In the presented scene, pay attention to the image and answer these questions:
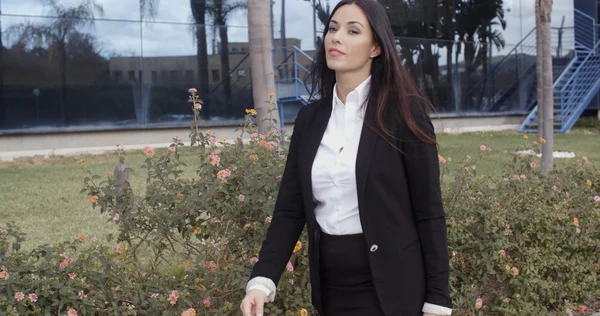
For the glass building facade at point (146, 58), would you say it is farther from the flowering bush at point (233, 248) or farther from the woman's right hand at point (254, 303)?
the woman's right hand at point (254, 303)

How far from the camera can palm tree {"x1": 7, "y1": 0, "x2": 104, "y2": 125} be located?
13.9 metres

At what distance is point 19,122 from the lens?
13758mm

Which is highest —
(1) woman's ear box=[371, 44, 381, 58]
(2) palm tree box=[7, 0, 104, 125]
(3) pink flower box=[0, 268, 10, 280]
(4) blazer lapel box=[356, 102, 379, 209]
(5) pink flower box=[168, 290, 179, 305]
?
(2) palm tree box=[7, 0, 104, 125]

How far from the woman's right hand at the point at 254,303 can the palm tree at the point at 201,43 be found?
14233 mm

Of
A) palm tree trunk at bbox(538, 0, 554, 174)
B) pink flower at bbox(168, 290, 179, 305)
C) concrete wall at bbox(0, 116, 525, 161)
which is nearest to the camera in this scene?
pink flower at bbox(168, 290, 179, 305)

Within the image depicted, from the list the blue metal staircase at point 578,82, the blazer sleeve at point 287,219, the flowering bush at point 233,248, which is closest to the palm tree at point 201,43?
the blue metal staircase at point 578,82

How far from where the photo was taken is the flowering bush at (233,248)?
125 inches

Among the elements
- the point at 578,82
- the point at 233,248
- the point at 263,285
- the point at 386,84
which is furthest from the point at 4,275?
the point at 578,82

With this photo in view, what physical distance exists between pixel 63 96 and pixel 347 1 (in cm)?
1315

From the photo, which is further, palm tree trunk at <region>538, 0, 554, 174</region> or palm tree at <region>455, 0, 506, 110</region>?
palm tree at <region>455, 0, 506, 110</region>

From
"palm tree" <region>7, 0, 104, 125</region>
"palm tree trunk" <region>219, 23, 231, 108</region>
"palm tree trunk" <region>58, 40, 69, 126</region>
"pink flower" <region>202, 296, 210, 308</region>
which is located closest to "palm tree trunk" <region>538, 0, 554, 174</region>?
"pink flower" <region>202, 296, 210, 308</region>

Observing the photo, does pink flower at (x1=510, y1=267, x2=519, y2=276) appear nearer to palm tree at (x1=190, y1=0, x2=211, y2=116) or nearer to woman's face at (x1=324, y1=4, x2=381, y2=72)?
woman's face at (x1=324, y1=4, x2=381, y2=72)

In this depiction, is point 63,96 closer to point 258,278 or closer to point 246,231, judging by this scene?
point 246,231

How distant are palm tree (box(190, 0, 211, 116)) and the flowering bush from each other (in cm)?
1179
